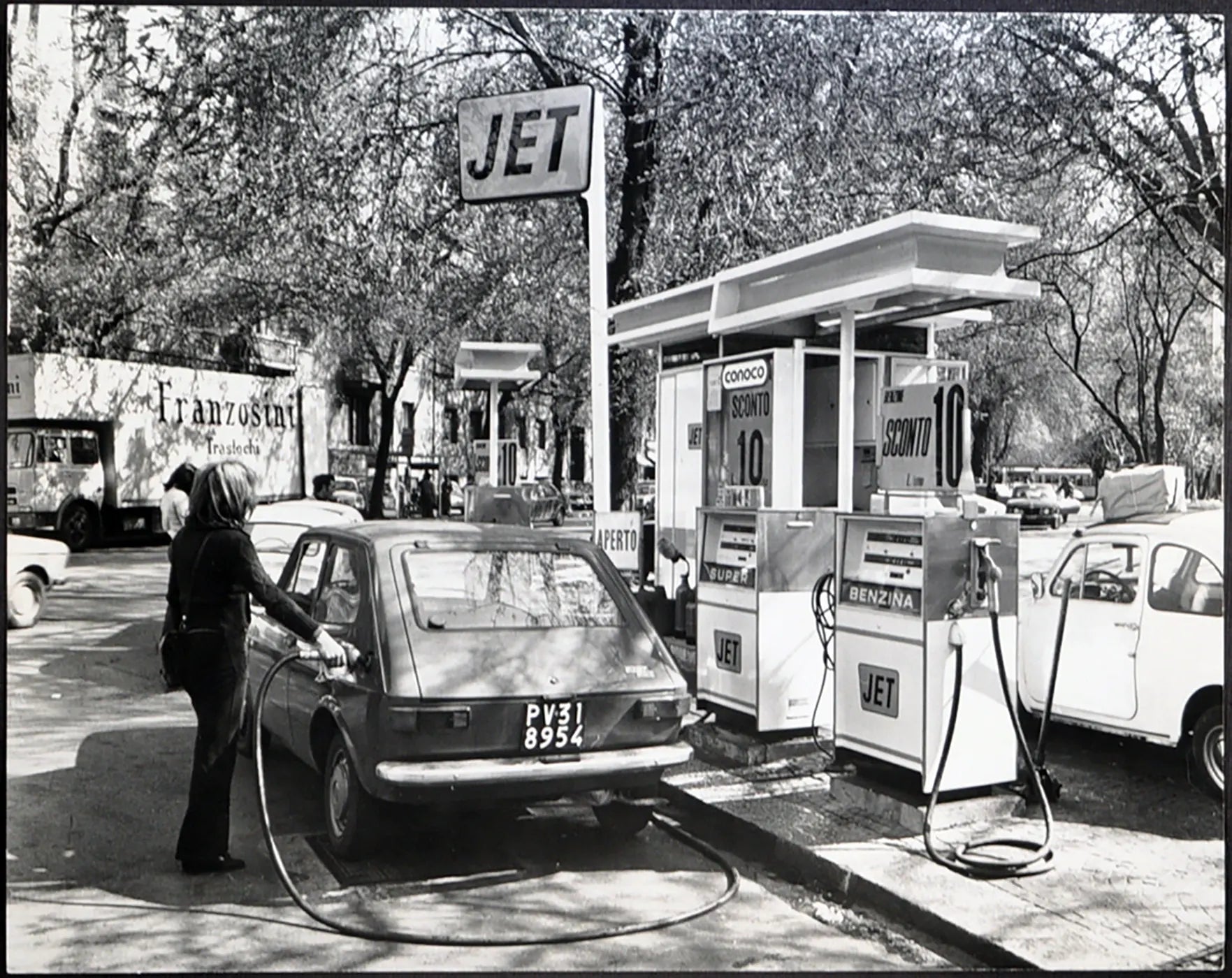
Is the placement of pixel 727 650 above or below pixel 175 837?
above

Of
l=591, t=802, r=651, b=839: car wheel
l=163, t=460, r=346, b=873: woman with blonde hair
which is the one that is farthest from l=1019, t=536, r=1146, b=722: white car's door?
l=163, t=460, r=346, b=873: woman with blonde hair

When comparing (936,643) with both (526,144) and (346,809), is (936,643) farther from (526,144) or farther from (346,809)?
(526,144)

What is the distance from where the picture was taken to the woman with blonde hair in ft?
14.8

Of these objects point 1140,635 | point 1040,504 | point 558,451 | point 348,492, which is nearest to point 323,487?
point 348,492

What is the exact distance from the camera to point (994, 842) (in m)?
4.69

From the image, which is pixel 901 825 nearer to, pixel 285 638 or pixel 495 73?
pixel 285 638

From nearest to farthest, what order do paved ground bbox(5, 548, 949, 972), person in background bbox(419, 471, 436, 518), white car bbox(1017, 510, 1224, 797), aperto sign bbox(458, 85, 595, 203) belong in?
paved ground bbox(5, 548, 949, 972), white car bbox(1017, 510, 1224, 797), aperto sign bbox(458, 85, 595, 203), person in background bbox(419, 471, 436, 518)

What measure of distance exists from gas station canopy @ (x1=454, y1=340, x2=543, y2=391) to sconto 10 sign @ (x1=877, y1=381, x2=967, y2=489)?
2479 mm

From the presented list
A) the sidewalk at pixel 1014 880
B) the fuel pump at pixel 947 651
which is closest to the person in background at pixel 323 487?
the sidewalk at pixel 1014 880

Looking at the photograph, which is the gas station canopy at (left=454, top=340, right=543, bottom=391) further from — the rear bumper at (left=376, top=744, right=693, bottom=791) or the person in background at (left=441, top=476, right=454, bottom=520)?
the rear bumper at (left=376, top=744, right=693, bottom=791)

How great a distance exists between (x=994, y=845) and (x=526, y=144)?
4.06m

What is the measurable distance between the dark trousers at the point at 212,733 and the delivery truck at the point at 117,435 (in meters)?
0.65

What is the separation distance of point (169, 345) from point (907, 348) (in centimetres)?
423

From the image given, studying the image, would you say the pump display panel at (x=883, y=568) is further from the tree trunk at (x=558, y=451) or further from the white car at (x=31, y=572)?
the white car at (x=31, y=572)
